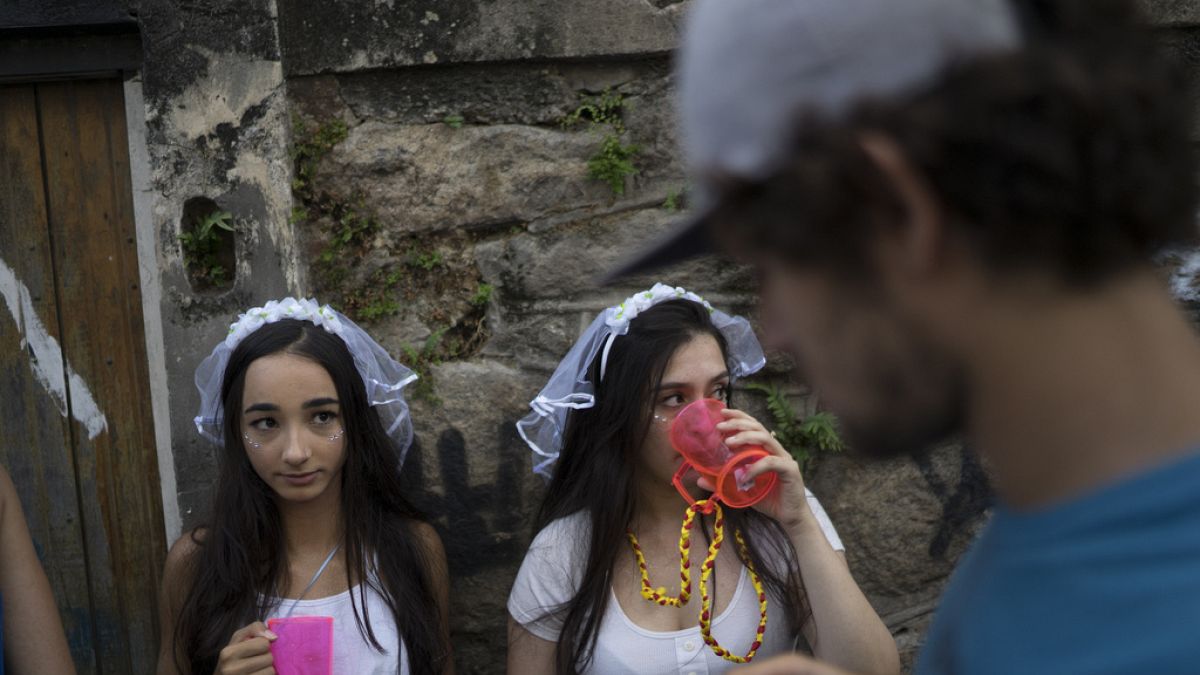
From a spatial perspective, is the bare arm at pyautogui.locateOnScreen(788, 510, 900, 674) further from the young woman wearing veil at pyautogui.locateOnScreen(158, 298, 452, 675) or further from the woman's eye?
the young woman wearing veil at pyautogui.locateOnScreen(158, 298, 452, 675)

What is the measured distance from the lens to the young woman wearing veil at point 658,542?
2484 millimetres

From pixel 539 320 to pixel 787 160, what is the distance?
2.27 metres

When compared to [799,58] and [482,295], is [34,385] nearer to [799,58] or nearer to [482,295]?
[482,295]

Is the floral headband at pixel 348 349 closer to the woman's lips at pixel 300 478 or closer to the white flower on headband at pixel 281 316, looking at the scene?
the white flower on headband at pixel 281 316

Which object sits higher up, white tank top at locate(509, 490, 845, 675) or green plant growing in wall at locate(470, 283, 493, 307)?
green plant growing in wall at locate(470, 283, 493, 307)

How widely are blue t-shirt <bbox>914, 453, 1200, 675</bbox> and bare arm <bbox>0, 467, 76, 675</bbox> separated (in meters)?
2.45

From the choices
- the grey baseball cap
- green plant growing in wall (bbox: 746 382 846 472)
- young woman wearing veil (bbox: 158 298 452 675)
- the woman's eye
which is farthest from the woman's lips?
the grey baseball cap

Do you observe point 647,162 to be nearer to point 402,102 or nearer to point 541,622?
point 402,102

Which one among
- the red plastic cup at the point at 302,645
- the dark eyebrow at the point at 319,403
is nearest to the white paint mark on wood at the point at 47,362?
the dark eyebrow at the point at 319,403

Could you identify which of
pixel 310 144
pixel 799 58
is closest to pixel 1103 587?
pixel 799 58

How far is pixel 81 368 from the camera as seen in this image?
317cm

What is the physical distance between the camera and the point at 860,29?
2.67 ft

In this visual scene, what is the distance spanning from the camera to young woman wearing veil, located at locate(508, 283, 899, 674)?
2484 mm

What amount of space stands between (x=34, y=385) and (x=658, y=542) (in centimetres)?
183
